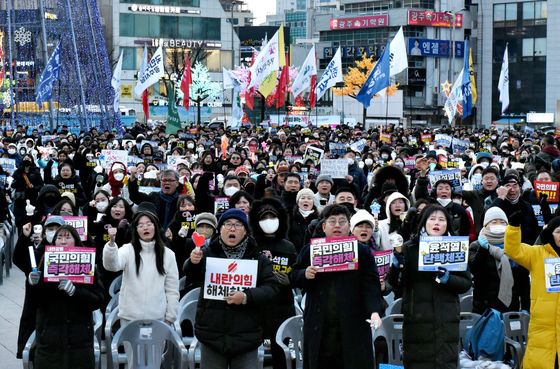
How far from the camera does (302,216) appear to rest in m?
12.6

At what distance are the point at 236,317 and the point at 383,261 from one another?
5.28 ft

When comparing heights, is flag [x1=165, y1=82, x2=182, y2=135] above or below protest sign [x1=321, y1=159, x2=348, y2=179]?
above

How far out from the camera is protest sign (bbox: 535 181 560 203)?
1414 centimetres

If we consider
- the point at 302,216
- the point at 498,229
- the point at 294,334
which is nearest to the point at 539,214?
the point at 302,216

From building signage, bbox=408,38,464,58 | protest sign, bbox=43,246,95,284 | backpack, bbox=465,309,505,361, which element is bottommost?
backpack, bbox=465,309,505,361

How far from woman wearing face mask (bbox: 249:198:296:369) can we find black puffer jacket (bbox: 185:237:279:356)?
4.41 feet

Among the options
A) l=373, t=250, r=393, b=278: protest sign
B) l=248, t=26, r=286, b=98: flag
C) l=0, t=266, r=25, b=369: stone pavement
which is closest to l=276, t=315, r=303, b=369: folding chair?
l=373, t=250, r=393, b=278: protest sign

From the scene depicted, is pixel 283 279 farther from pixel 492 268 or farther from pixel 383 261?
pixel 492 268

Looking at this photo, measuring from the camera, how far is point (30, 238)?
1026 cm

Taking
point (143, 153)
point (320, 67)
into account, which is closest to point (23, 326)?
point (143, 153)

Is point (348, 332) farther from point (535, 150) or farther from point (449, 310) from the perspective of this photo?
point (535, 150)

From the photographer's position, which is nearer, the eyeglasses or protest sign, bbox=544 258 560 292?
the eyeglasses

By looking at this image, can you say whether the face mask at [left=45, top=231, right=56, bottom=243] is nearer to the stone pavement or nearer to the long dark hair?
the long dark hair

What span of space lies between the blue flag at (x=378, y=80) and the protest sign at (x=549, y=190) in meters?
18.7
